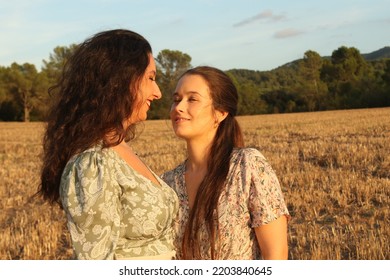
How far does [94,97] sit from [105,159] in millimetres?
284

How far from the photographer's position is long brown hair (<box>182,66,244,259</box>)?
2688 mm

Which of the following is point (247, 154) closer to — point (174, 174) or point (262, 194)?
point (262, 194)

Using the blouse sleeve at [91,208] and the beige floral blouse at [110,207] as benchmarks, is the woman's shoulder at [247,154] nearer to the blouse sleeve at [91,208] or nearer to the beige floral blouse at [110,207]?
the beige floral blouse at [110,207]

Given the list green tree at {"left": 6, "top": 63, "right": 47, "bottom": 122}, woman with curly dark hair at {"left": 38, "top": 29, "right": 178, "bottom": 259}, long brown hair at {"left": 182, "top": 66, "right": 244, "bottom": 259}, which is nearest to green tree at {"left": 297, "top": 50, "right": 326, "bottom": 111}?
green tree at {"left": 6, "top": 63, "right": 47, "bottom": 122}

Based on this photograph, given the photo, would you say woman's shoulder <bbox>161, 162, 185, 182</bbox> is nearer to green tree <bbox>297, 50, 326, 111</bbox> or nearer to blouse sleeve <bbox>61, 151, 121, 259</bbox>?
blouse sleeve <bbox>61, 151, 121, 259</bbox>

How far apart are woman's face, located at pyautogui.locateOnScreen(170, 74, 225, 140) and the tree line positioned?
45069mm

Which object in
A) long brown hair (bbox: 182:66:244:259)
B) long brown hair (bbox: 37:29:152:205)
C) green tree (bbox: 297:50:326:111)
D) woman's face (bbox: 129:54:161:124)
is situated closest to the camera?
long brown hair (bbox: 37:29:152:205)

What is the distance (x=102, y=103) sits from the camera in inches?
86.9

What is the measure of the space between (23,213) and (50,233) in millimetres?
1696

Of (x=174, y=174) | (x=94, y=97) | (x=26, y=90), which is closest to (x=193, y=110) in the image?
(x=174, y=174)

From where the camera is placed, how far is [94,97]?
7.26 ft

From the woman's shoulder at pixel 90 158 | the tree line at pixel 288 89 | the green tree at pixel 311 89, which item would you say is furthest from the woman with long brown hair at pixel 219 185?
the green tree at pixel 311 89

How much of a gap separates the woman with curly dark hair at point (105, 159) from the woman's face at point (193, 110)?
47cm

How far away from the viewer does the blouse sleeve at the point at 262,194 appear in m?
2.58
